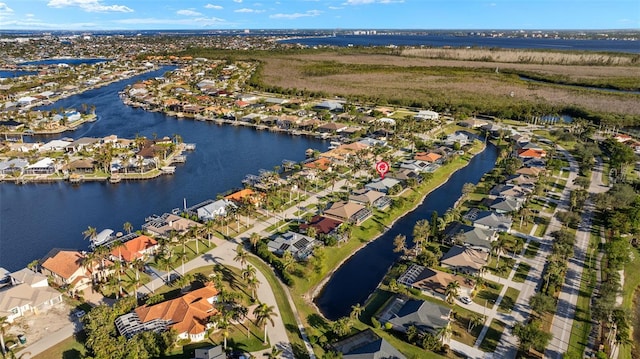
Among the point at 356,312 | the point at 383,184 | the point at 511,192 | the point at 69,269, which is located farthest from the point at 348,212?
the point at 69,269

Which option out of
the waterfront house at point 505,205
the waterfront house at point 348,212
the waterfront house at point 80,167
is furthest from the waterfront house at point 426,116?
the waterfront house at point 80,167

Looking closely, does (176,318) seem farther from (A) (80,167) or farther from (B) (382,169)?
(A) (80,167)

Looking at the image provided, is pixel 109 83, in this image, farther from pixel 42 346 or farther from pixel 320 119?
pixel 42 346

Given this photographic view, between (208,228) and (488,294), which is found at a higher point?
(208,228)

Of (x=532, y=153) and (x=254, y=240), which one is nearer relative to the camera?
(x=254, y=240)

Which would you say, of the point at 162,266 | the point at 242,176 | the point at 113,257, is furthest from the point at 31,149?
the point at 162,266

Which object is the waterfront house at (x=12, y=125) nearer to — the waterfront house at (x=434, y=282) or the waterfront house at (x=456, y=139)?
the waterfront house at (x=456, y=139)

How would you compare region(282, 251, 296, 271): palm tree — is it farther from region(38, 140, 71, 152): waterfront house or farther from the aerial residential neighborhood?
region(38, 140, 71, 152): waterfront house
